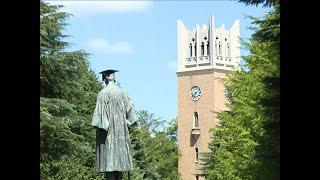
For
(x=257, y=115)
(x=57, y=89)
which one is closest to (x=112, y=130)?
(x=257, y=115)

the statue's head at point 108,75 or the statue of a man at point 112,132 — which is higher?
the statue's head at point 108,75

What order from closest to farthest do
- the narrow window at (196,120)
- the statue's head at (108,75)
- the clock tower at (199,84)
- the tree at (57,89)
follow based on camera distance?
the statue's head at (108,75), the tree at (57,89), the clock tower at (199,84), the narrow window at (196,120)

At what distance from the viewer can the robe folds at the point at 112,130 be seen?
1112 cm

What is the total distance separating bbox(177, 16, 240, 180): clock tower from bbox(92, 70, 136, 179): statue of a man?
6685 centimetres

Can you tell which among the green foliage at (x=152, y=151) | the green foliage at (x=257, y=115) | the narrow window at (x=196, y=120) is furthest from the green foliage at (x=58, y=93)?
the narrow window at (x=196, y=120)

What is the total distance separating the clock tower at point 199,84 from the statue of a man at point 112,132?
66.8m

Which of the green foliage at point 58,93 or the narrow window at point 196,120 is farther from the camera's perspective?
the narrow window at point 196,120

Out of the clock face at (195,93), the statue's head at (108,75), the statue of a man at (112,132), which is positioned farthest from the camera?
the clock face at (195,93)

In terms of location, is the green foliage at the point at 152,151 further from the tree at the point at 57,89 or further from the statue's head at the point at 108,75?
the statue's head at the point at 108,75
